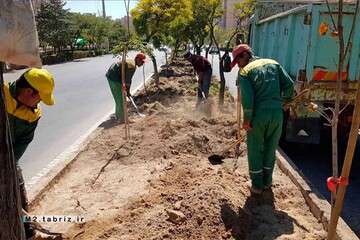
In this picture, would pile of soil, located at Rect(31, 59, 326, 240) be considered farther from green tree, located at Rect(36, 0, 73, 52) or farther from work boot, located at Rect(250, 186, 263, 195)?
green tree, located at Rect(36, 0, 73, 52)

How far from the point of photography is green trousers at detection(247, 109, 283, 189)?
4.86 m

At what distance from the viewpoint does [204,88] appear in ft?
35.9

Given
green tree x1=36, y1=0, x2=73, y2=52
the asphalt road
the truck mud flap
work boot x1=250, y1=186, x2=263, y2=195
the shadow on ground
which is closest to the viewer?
the shadow on ground

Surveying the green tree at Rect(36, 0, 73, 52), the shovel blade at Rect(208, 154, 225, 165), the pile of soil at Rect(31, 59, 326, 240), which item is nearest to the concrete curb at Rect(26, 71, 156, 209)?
the pile of soil at Rect(31, 59, 326, 240)

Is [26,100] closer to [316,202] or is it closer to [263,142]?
[263,142]

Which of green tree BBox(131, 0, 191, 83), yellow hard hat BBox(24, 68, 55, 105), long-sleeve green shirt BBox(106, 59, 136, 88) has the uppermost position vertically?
green tree BBox(131, 0, 191, 83)

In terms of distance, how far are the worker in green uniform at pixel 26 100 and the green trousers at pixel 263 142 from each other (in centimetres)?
236

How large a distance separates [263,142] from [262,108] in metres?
0.42

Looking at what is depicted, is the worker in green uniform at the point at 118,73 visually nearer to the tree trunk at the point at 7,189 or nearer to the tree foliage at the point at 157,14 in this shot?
the tree foliage at the point at 157,14

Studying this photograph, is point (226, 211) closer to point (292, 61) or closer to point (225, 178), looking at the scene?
point (225, 178)

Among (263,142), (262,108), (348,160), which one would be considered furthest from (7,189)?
(263,142)

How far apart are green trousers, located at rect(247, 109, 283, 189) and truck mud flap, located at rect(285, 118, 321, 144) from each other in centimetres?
203

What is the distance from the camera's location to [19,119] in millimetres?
3635

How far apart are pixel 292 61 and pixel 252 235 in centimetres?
399
